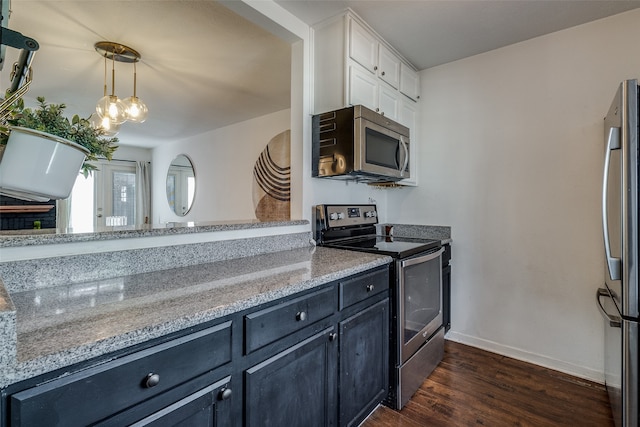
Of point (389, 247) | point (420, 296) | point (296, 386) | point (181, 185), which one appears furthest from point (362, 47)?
point (181, 185)

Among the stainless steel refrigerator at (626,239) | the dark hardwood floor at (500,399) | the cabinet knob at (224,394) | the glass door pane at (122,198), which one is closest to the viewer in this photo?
the cabinet knob at (224,394)

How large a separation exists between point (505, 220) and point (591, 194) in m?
0.53

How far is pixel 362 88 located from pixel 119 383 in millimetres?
2008

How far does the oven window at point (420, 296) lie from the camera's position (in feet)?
5.96

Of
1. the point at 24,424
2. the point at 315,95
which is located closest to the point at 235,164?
the point at 315,95

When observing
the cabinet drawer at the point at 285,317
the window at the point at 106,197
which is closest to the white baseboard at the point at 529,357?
the cabinet drawer at the point at 285,317

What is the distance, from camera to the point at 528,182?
2.31m

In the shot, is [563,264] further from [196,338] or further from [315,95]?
[196,338]

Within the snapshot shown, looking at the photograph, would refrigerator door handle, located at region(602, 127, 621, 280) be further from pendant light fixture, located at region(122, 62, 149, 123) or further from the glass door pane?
the glass door pane

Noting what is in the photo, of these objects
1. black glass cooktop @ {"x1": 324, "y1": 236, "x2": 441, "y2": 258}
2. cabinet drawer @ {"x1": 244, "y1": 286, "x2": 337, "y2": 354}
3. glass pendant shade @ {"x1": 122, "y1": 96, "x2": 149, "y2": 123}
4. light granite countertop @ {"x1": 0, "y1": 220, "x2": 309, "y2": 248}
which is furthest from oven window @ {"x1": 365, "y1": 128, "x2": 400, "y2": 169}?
glass pendant shade @ {"x1": 122, "y1": 96, "x2": 149, "y2": 123}

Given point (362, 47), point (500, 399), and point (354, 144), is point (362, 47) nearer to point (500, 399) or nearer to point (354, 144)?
point (354, 144)

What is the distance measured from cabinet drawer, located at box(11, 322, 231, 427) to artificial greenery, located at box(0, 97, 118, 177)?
63 cm

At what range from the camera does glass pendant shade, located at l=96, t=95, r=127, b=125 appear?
8.00 ft

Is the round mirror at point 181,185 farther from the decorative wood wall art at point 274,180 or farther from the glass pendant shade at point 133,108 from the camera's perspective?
the glass pendant shade at point 133,108
